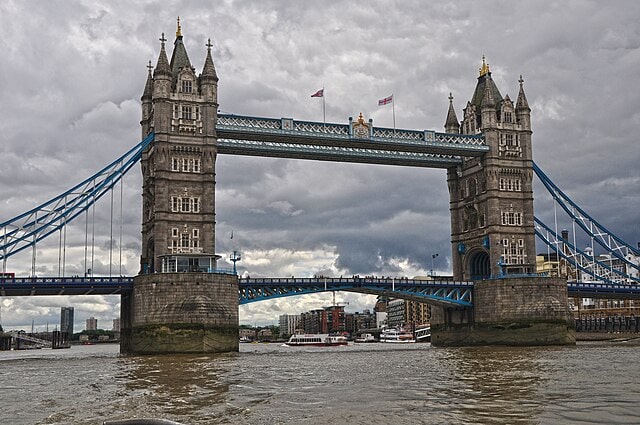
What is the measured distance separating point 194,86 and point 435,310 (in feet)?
154

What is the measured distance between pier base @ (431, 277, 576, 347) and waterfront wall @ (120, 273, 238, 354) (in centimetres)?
3363

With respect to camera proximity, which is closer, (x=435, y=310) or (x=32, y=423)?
(x=32, y=423)

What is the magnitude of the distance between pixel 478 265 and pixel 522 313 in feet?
49.3

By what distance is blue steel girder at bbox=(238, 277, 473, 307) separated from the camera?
8454 cm

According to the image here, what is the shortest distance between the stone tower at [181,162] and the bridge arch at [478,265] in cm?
3841

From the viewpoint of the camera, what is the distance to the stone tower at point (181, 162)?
82.2 m

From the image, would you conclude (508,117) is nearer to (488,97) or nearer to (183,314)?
(488,97)

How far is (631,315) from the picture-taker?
142 m

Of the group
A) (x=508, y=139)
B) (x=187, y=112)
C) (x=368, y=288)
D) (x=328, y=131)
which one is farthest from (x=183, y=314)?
(x=508, y=139)

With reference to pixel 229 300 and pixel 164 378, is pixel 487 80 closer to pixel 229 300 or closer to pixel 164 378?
pixel 229 300

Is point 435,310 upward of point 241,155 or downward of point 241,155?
downward

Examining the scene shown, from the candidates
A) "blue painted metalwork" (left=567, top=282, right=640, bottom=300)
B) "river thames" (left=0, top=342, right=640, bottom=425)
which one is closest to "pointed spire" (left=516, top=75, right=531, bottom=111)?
"blue painted metalwork" (left=567, top=282, right=640, bottom=300)

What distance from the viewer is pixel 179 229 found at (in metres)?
82.5

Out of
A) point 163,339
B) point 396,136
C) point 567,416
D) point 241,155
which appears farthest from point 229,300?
point 567,416
